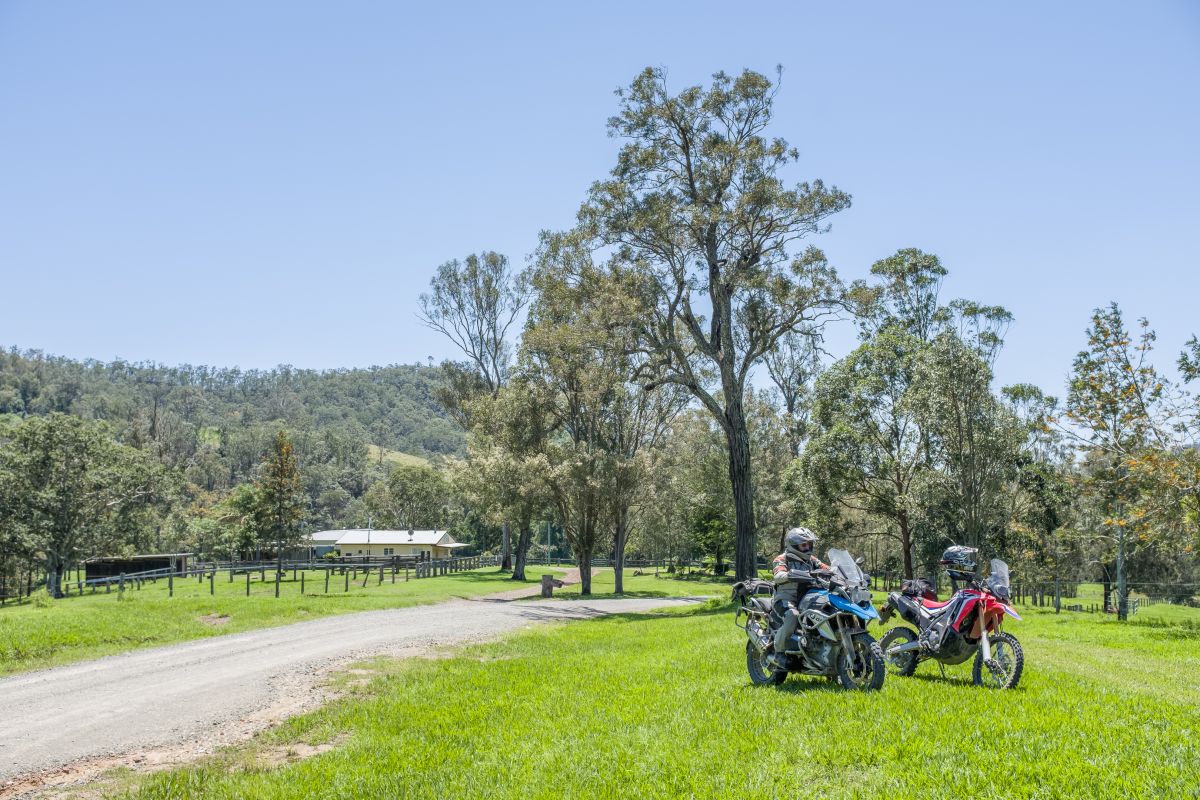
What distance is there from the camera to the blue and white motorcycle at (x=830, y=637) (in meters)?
8.16

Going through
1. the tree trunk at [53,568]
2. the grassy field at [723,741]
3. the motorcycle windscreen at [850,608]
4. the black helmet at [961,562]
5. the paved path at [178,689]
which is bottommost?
the tree trunk at [53,568]

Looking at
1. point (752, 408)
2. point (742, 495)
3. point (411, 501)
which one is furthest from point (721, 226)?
point (411, 501)

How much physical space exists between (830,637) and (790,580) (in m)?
0.76

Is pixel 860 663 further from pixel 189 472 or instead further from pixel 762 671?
pixel 189 472

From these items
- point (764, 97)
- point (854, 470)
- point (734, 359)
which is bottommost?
point (854, 470)

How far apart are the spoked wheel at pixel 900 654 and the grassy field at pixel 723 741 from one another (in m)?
0.42

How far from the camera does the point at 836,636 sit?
323 inches

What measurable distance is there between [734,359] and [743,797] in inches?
951

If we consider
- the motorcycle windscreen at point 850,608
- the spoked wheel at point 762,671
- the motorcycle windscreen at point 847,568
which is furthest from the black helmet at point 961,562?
the spoked wheel at point 762,671

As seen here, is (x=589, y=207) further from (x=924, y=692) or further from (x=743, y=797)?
(x=743, y=797)

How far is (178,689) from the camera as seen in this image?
36.3 feet

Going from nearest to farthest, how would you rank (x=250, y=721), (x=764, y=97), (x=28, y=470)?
(x=250, y=721) → (x=764, y=97) → (x=28, y=470)

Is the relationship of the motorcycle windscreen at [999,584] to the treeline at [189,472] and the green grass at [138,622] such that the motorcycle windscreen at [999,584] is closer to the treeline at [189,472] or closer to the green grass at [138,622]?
the green grass at [138,622]

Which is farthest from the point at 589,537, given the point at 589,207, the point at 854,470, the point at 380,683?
the point at 380,683
